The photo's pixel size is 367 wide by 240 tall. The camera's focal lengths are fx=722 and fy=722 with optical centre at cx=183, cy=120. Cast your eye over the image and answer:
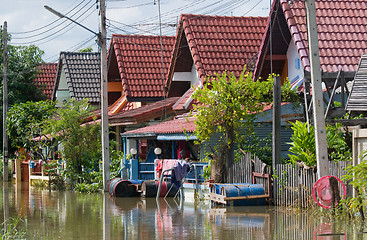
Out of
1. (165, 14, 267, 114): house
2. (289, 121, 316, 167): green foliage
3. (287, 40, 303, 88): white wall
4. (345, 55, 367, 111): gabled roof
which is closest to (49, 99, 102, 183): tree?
(165, 14, 267, 114): house

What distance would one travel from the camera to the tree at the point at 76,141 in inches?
1213

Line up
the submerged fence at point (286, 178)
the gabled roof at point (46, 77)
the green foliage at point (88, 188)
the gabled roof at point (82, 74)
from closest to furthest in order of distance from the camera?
the submerged fence at point (286, 178) → the green foliage at point (88, 188) → the gabled roof at point (82, 74) → the gabled roof at point (46, 77)

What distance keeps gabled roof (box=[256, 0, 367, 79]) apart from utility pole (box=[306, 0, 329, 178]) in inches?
226

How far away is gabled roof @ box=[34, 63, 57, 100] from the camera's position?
167 ft

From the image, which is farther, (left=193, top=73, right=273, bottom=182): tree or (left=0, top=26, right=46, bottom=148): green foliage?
(left=0, top=26, right=46, bottom=148): green foliage

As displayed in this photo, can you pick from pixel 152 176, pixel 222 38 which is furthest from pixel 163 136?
pixel 222 38

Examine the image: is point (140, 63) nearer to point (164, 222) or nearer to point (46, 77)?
point (46, 77)

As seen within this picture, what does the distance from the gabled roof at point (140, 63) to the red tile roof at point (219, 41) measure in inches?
109

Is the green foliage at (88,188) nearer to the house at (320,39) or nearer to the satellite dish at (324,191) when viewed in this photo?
the house at (320,39)

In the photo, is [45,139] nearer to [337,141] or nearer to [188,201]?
[188,201]

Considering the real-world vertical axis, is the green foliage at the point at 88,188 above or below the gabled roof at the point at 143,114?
below

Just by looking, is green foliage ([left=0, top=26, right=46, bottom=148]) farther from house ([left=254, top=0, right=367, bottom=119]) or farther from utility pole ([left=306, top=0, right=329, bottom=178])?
utility pole ([left=306, top=0, right=329, bottom=178])

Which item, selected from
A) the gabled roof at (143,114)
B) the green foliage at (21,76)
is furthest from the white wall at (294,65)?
the green foliage at (21,76)

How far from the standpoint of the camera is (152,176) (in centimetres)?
2823
